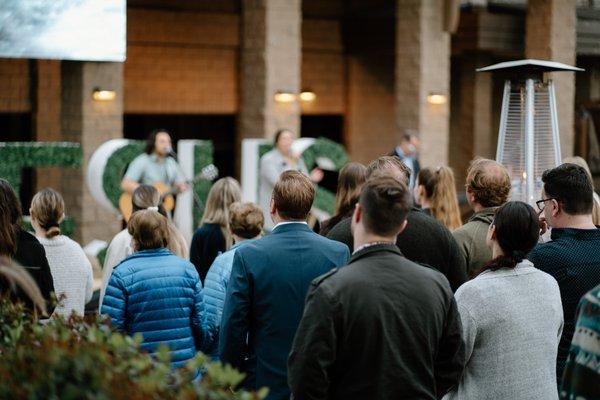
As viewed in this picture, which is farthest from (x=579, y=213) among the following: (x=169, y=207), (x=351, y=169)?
(x=169, y=207)

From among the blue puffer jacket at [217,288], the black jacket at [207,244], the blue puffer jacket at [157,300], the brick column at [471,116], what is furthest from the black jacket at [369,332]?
the brick column at [471,116]

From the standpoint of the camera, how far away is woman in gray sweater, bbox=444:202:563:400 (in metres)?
4.84

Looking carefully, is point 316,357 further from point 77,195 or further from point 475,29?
point 475,29

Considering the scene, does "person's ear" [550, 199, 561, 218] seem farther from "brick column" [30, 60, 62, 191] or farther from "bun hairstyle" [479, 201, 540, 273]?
"brick column" [30, 60, 62, 191]

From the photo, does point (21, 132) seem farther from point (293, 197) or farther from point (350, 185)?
point (293, 197)

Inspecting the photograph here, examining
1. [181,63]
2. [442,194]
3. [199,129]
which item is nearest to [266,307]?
[442,194]

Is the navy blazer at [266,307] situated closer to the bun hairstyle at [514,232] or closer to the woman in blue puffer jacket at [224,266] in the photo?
the bun hairstyle at [514,232]

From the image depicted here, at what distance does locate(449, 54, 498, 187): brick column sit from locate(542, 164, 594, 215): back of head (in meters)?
18.8

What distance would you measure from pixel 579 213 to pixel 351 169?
1.77 meters

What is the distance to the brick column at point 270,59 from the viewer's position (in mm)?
17797

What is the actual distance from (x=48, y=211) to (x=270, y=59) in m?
11.1

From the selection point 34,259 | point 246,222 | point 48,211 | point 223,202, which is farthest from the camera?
point 223,202

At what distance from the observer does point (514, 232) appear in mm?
4906

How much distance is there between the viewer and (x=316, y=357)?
13.6 feet
